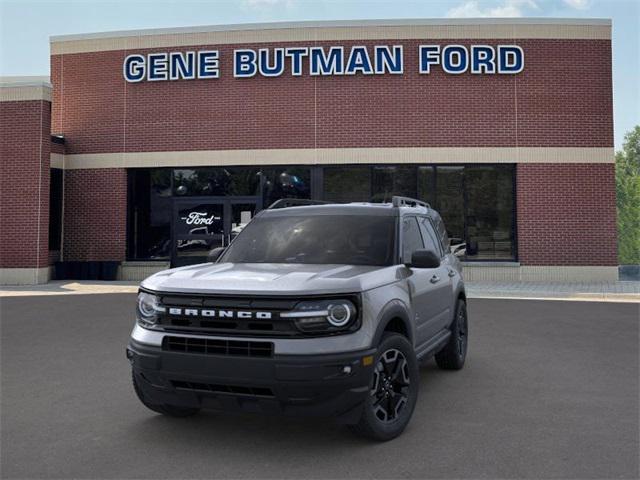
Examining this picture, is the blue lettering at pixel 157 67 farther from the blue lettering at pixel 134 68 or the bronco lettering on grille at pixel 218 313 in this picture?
the bronco lettering on grille at pixel 218 313

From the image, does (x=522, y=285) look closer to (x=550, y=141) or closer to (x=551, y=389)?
(x=550, y=141)

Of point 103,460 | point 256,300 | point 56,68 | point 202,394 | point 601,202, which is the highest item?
point 56,68

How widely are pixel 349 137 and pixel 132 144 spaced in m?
7.27

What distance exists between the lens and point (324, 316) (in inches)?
158

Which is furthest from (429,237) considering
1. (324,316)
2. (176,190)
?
(176,190)

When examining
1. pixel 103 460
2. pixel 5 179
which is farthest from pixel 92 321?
pixel 5 179

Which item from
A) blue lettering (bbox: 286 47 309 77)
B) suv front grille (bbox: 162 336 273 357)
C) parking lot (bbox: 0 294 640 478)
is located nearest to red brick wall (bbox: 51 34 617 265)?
blue lettering (bbox: 286 47 309 77)

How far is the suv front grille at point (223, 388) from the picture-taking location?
157 inches

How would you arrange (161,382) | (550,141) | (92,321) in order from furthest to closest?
(550,141) < (92,321) < (161,382)

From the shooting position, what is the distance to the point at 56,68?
19953 millimetres

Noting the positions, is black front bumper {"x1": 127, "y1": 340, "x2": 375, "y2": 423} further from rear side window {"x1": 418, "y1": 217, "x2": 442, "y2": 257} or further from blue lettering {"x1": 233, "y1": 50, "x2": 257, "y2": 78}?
blue lettering {"x1": 233, "y1": 50, "x2": 257, "y2": 78}

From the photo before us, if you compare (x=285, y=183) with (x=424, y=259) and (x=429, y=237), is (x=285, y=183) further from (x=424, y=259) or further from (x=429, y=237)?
(x=424, y=259)

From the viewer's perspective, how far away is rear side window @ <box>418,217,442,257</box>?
6239mm

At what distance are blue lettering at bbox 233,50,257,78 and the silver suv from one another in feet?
48.4
